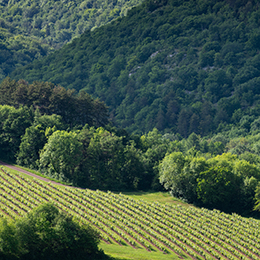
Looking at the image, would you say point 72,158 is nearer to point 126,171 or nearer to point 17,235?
point 126,171

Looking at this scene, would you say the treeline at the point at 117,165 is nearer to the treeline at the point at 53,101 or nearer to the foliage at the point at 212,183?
the foliage at the point at 212,183

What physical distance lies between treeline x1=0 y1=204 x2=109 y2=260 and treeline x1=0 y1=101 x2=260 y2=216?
4780cm

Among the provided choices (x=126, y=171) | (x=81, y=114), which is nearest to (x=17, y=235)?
(x=126, y=171)

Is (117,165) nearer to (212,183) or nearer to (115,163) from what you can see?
(115,163)

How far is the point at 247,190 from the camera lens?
110375 millimetres

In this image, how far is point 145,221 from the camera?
Answer: 8644 cm

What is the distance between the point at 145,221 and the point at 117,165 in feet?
116

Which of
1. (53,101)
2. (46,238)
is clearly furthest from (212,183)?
(46,238)

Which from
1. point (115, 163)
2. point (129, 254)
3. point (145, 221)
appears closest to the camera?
point (129, 254)

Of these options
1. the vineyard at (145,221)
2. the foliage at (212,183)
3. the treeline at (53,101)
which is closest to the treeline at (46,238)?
the vineyard at (145,221)

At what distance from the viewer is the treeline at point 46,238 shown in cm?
5773

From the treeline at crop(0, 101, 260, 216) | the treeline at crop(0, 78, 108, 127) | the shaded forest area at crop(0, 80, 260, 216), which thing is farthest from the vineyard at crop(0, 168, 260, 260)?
the treeline at crop(0, 78, 108, 127)

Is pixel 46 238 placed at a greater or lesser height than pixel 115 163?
lesser

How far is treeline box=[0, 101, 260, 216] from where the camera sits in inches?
4313
